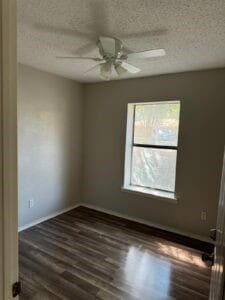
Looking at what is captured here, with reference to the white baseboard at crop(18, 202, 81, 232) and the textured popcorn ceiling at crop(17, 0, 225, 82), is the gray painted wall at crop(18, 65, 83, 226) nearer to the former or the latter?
the white baseboard at crop(18, 202, 81, 232)

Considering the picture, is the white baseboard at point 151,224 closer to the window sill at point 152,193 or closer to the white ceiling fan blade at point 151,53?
the window sill at point 152,193

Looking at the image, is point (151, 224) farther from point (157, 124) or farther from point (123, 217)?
point (157, 124)

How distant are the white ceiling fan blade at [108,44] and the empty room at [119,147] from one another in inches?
0.4

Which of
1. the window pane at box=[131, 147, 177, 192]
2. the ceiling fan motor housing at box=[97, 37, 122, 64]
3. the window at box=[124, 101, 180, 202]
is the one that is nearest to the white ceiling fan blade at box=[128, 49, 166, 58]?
the ceiling fan motor housing at box=[97, 37, 122, 64]

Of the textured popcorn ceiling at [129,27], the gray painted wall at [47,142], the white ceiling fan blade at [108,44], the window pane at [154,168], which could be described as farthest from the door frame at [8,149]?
the window pane at [154,168]

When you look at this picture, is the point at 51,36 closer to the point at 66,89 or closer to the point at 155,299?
the point at 66,89

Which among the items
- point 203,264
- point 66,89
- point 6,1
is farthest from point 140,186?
point 6,1

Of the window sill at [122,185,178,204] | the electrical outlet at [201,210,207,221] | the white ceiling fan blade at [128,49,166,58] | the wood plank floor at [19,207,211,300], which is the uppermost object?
the white ceiling fan blade at [128,49,166,58]

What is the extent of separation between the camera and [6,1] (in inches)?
27.3

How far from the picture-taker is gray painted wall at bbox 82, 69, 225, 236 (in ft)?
9.64

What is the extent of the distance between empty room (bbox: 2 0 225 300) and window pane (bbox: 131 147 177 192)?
18 mm

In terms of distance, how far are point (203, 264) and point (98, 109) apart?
9.65 ft

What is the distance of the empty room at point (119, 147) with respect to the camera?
1860 mm

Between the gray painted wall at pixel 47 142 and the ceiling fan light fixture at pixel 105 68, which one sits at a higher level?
→ the ceiling fan light fixture at pixel 105 68
